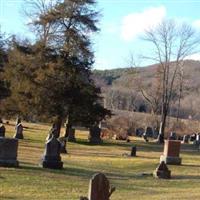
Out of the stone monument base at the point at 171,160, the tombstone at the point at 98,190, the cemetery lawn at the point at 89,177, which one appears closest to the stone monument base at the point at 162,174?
the cemetery lawn at the point at 89,177

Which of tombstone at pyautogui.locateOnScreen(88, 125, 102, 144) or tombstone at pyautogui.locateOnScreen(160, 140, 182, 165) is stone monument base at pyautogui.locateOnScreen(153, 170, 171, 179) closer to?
tombstone at pyautogui.locateOnScreen(160, 140, 182, 165)

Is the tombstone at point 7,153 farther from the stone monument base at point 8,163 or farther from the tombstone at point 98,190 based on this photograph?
the tombstone at point 98,190

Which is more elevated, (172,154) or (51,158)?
(172,154)

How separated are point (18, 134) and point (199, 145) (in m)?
14.7

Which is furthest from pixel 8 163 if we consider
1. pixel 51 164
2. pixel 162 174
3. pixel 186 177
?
pixel 186 177

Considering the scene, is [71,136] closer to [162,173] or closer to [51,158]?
[51,158]

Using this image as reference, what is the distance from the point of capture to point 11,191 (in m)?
16.7

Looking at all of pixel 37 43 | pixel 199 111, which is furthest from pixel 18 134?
pixel 199 111

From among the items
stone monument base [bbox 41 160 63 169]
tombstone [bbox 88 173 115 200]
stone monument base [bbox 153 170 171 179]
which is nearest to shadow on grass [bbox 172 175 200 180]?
stone monument base [bbox 153 170 171 179]

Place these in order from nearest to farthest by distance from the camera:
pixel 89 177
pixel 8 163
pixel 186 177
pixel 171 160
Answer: pixel 89 177 → pixel 8 163 → pixel 186 177 → pixel 171 160

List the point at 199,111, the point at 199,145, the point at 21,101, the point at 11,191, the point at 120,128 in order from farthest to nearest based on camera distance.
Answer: the point at 199,111, the point at 120,128, the point at 199,145, the point at 21,101, the point at 11,191

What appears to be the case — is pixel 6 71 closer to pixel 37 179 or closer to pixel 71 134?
pixel 71 134

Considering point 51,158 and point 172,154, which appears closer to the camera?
point 51,158

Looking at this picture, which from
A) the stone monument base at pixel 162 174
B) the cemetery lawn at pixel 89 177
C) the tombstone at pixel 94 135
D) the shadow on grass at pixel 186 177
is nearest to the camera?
the cemetery lawn at pixel 89 177
